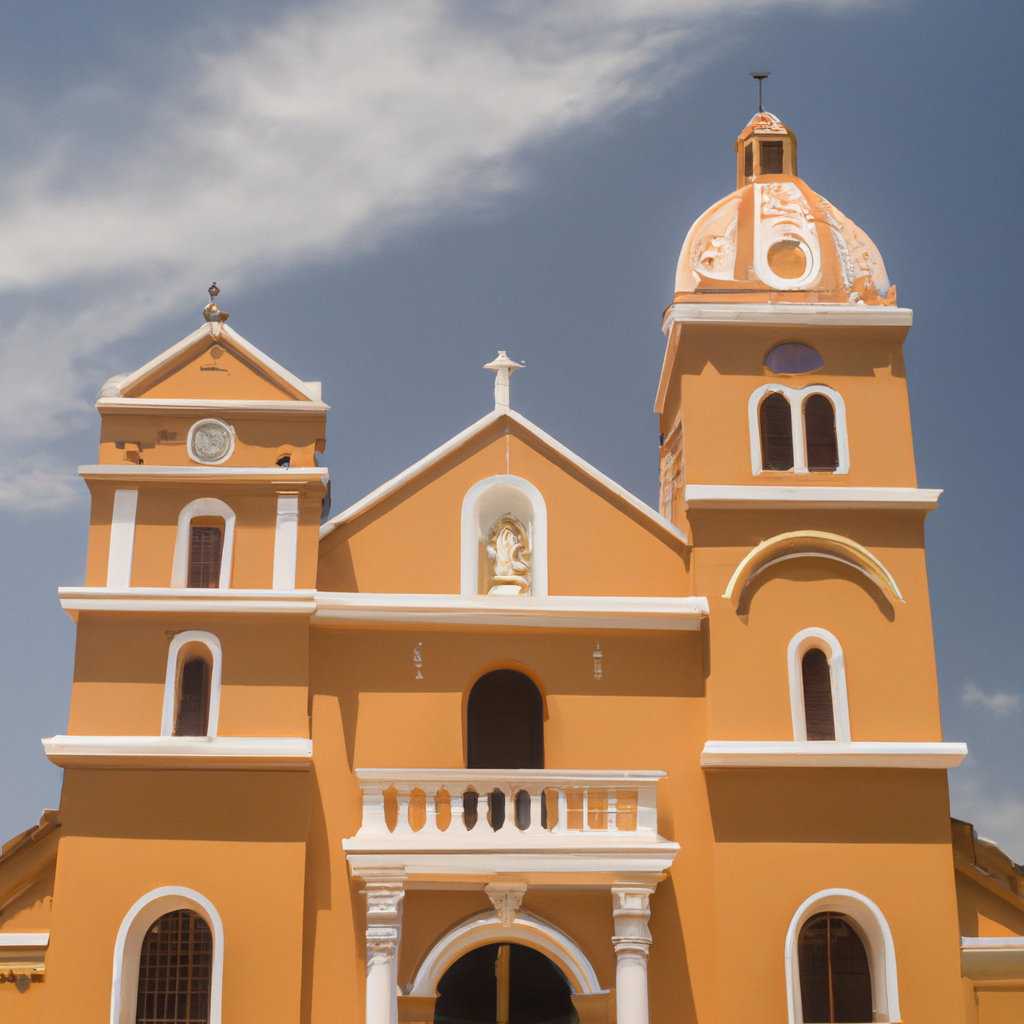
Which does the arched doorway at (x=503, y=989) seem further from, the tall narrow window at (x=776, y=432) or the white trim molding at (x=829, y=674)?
the tall narrow window at (x=776, y=432)

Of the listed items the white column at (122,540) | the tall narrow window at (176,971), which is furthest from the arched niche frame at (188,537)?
the tall narrow window at (176,971)

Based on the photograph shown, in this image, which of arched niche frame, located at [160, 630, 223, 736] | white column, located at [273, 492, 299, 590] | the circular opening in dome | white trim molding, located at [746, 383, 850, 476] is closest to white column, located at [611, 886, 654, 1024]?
arched niche frame, located at [160, 630, 223, 736]

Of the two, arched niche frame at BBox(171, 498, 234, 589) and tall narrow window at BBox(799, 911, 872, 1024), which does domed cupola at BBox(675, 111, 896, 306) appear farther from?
tall narrow window at BBox(799, 911, 872, 1024)

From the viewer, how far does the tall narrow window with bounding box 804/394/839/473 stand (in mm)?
19516

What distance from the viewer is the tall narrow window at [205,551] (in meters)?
18.5

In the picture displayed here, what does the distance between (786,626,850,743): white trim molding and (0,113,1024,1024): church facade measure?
0.04 metres

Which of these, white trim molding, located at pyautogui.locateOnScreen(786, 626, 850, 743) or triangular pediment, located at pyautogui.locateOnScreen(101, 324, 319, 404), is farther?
triangular pediment, located at pyautogui.locateOnScreen(101, 324, 319, 404)

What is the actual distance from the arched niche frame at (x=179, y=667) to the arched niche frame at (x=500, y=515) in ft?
10.8

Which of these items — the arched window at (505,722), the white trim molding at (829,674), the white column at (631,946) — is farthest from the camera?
the arched window at (505,722)

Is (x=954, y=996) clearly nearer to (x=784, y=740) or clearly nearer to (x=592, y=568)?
(x=784, y=740)

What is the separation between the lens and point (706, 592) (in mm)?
18578

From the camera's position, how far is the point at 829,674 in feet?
60.7

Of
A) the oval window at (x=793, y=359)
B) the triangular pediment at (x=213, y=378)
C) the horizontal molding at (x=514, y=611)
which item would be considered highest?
the oval window at (x=793, y=359)

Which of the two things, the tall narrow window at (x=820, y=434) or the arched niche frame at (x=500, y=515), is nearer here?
the arched niche frame at (x=500, y=515)
